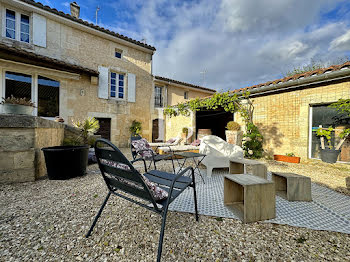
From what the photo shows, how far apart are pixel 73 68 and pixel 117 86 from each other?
2.37m

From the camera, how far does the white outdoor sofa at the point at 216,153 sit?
334 cm

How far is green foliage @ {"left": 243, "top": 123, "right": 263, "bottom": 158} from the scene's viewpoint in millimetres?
5285

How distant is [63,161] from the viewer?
296 centimetres

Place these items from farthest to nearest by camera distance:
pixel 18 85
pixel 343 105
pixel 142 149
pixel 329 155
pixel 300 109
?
pixel 18 85
pixel 300 109
pixel 329 155
pixel 343 105
pixel 142 149

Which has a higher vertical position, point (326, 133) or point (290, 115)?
point (290, 115)

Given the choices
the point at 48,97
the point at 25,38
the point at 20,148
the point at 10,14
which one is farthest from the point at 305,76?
the point at 10,14

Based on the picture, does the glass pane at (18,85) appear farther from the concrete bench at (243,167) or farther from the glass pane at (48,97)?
the concrete bench at (243,167)

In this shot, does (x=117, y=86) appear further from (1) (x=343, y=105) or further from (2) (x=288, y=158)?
(1) (x=343, y=105)

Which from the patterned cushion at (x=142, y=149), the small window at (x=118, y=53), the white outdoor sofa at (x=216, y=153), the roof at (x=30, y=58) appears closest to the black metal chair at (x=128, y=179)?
the white outdoor sofa at (x=216, y=153)

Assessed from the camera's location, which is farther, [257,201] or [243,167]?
[243,167]

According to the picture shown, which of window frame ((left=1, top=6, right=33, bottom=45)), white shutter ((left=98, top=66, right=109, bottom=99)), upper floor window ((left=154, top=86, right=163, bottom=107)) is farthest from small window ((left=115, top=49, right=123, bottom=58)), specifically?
window frame ((left=1, top=6, right=33, bottom=45))

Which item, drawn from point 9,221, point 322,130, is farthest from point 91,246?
point 322,130

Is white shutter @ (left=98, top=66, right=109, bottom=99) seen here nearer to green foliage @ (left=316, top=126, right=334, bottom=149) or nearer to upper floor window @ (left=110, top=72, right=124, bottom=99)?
upper floor window @ (left=110, top=72, right=124, bottom=99)

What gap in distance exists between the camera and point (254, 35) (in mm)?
8141
